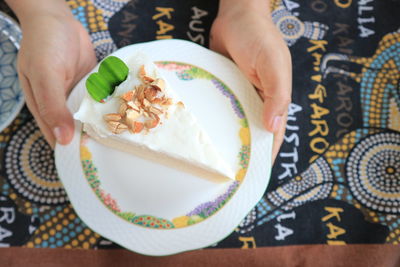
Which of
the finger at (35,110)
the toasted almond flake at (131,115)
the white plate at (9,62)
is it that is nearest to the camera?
the toasted almond flake at (131,115)

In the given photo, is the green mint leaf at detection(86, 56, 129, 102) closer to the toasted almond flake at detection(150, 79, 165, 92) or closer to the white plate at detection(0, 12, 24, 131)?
the toasted almond flake at detection(150, 79, 165, 92)

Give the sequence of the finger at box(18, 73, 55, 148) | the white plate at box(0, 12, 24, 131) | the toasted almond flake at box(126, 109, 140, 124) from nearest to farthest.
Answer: the toasted almond flake at box(126, 109, 140, 124), the finger at box(18, 73, 55, 148), the white plate at box(0, 12, 24, 131)

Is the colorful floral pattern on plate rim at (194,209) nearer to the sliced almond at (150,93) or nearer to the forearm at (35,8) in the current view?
the sliced almond at (150,93)

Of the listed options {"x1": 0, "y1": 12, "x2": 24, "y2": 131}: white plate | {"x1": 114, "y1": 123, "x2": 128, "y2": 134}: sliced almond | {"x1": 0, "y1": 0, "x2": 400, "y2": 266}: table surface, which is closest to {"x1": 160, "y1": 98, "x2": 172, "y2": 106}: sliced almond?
{"x1": 114, "y1": 123, "x2": 128, "y2": 134}: sliced almond

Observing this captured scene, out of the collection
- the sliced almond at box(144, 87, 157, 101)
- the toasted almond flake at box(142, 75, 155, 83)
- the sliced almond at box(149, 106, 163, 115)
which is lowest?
the sliced almond at box(149, 106, 163, 115)

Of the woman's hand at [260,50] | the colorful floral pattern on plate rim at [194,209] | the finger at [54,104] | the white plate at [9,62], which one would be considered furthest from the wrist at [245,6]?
the white plate at [9,62]
